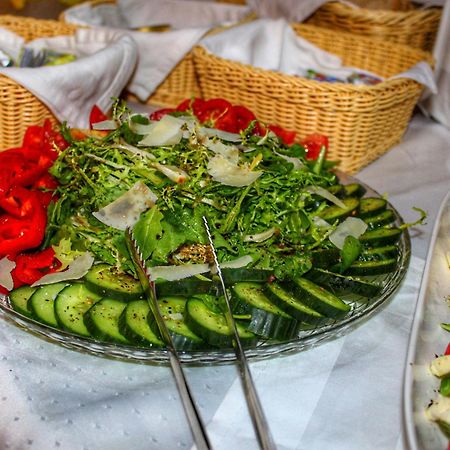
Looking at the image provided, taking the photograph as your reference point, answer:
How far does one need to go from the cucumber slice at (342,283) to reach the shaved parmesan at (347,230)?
0.07 meters

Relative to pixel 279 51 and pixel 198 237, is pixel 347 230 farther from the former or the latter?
pixel 279 51

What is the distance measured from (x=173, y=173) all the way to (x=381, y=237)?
368 mm

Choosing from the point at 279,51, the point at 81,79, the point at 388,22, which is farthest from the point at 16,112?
the point at 388,22

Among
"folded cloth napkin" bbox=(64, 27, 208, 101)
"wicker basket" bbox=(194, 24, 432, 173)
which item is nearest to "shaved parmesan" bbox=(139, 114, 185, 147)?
"wicker basket" bbox=(194, 24, 432, 173)

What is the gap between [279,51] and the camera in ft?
6.29

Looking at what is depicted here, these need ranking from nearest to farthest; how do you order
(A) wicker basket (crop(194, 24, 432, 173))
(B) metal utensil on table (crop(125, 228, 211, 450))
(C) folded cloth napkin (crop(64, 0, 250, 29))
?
(B) metal utensil on table (crop(125, 228, 211, 450)) → (A) wicker basket (crop(194, 24, 432, 173)) → (C) folded cloth napkin (crop(64, 0, 250, 29))

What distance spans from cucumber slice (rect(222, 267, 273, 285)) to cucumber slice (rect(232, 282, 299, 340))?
0.16 ft

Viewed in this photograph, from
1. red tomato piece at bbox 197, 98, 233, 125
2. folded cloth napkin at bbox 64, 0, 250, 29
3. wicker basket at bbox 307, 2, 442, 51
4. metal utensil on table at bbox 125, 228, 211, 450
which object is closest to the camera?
metal utensil on table at bbox 125, 228, 211, 450

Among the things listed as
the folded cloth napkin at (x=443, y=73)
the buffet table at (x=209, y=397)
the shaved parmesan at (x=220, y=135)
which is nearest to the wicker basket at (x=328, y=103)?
the folded cloth napkin at (x=443, y=73)

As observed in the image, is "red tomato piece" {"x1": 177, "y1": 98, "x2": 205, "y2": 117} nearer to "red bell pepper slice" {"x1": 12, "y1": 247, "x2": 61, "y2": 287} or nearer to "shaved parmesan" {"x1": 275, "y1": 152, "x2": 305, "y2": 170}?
"shaved parmesan" {"x1": 275, "y1": 152, "x2": 305, "y2": 170}

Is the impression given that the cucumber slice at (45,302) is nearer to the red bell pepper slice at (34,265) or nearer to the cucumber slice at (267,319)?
the red bell pepper slice at (34,265)

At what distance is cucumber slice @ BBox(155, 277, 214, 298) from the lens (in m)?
0.87

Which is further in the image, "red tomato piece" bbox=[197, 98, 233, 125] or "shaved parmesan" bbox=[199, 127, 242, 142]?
"red tomato piece" bbox=[197, 98, 233, 125]

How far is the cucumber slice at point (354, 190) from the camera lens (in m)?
1.20
